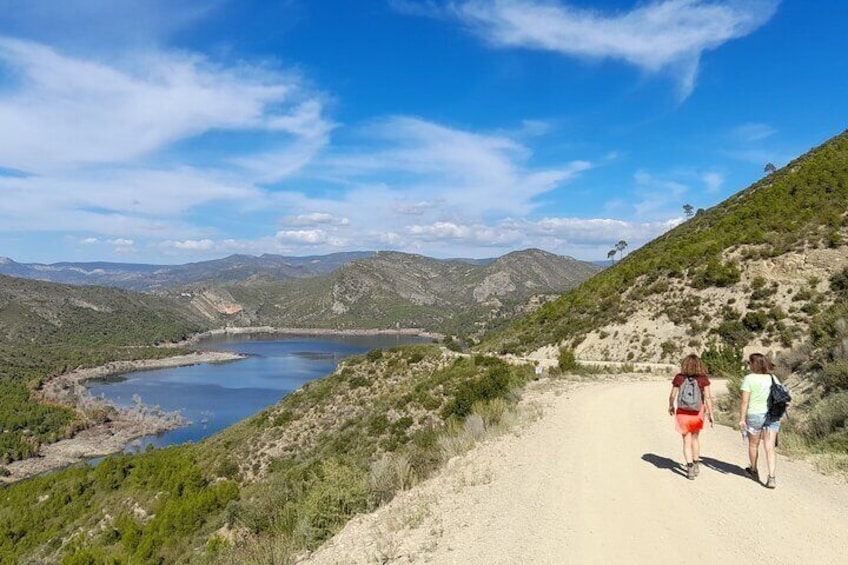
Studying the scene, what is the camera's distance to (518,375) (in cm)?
2353

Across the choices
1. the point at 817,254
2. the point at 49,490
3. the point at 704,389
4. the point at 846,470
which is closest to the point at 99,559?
the point at 704,389

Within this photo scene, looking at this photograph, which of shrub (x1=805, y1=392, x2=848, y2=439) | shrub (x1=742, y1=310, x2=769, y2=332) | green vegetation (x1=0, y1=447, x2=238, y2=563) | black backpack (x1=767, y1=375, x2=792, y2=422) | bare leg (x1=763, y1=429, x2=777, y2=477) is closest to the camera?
bare leg (x1=763, y1=429, x2=777, y2=477)

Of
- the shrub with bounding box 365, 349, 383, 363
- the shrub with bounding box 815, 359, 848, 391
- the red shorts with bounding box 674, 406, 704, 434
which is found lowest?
the shrub with bounding box 365, 349, 383, 363

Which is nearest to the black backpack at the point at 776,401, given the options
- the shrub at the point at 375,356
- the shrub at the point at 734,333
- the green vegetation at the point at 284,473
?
the green vegetation at the point at 284,473

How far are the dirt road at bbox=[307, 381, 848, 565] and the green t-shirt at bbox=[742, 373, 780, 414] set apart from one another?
3.91ft

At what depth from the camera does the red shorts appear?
881 cm

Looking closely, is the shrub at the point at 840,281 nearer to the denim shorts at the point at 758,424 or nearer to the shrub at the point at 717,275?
the shrub at the point at 717,275

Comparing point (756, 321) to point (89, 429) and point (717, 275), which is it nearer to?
point (717, 275)

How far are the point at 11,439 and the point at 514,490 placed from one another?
129 metres

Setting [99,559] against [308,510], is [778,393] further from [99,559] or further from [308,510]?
[99,559]

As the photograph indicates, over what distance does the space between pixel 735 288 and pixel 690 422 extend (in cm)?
3010

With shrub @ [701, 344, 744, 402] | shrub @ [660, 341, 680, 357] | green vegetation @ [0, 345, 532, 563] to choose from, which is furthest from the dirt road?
shrub @ [660, 341, 680, 357]

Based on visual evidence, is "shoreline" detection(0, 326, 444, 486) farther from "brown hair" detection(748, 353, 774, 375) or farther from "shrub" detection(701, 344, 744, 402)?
"brown hair" detection(748, 353, 774, 375)

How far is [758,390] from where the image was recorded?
27.8 ft
